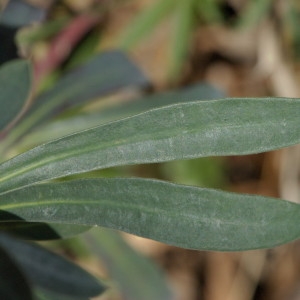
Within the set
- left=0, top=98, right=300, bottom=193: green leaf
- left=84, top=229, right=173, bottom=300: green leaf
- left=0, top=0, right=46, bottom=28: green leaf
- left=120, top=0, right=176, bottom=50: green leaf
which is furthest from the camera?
left=120, top=0, right=176, bottom=50: green leaf

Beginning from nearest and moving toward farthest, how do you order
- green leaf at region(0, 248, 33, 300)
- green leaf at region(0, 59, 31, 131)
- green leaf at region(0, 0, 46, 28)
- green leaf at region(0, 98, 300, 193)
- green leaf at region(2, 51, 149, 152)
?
green leaf at region(0, 98, 300, 193) → green leaf at region(0, 248, 33, 300) → green leaf at region(0, 59, 31, 131) → green leaf at region(0, 0, 46, 28) → green leaf at region(2, 51, 149, 152)

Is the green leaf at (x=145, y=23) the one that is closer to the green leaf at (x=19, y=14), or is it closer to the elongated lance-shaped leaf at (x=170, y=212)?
the green leaf at (x=19, y=14)

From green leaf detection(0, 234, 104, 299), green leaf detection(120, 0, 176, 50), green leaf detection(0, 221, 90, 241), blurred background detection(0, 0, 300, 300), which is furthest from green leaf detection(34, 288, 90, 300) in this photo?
green leaf detection(120, 0, 176, 50)

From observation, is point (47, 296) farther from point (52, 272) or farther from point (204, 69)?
point (204, 69)

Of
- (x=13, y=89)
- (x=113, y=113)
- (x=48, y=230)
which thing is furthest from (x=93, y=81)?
(x=48, y=230)

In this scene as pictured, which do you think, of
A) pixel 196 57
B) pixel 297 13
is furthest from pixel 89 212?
pixel 196 57

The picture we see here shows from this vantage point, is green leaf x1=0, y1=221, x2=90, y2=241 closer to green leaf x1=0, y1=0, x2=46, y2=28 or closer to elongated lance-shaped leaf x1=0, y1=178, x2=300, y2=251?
elongated lance-shaped leaf x1=0, y1=178, x2=300, y2=251

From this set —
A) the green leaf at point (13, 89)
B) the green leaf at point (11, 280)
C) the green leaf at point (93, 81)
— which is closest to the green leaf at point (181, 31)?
the green leaf at point (93, 81)
